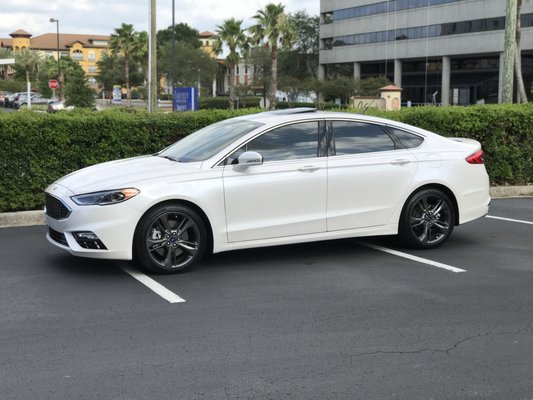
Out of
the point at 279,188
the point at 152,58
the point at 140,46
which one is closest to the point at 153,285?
the point at 279,188

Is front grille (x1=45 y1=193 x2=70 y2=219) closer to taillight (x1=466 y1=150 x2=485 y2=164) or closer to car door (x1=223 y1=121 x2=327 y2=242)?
car door (x1=223 y1=121 x2=327 y2=242)

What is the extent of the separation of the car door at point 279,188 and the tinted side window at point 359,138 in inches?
10.2

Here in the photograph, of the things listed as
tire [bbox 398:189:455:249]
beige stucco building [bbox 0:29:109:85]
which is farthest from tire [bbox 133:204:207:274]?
beige stucco building [bbox 0:29:109:85]

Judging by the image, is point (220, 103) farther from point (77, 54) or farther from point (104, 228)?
point (77, 54)

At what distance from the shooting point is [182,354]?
14.3 ft

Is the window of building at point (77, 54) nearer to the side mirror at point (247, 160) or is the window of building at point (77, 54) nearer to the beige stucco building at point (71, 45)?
the beige stucco building at point (71, 45)

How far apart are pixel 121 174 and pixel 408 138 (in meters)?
3.21

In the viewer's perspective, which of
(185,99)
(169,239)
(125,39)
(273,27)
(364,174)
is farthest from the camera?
(125,39)

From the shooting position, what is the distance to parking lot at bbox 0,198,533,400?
3914 millimetres

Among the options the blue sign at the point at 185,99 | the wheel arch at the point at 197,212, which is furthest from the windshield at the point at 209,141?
the blue sign at the point at 185,99

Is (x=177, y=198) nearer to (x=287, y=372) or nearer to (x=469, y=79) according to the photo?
(x=287, y=372)

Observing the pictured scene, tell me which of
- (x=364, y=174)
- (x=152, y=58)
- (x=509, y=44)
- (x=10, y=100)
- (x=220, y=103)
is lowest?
(x=364, y=174)

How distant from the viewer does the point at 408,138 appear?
24.5ft

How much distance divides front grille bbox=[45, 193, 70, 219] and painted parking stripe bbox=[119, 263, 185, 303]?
817 mm
